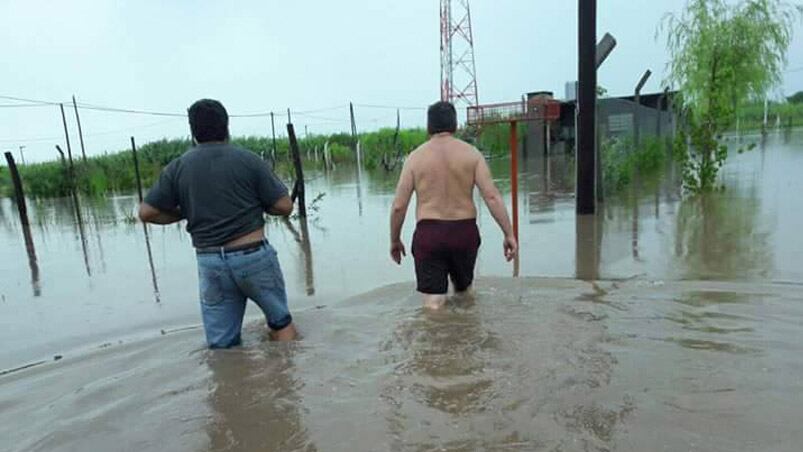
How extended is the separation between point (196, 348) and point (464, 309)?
2008 mm

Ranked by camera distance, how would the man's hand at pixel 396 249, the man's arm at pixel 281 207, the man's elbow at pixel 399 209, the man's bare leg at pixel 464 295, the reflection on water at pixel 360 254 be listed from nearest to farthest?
the man's arm at pixel 281 207 → the man's elbow at pixel 399 209 → the man's hand at pixel 396 249 → the man's bare leg at pixel 464 295 → the reflection on water at pixel 360 254

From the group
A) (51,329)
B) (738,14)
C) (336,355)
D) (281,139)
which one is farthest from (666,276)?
(281,139)

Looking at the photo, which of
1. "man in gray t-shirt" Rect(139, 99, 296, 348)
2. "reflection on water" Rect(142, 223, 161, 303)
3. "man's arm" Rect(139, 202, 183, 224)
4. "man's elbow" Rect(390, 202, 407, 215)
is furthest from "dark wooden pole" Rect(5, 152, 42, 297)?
"man's elbow" Rect(390, 202, 407, 215)

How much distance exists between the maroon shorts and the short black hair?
2.33ft

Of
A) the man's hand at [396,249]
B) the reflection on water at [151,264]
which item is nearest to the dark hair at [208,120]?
the man's hand at [396,249]

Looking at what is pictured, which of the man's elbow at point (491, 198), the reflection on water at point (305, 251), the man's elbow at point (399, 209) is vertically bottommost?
the reflection on water at point (305, 251)

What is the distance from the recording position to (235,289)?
3.81 metres

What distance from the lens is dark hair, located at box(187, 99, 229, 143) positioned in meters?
3.66

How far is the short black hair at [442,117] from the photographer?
4.34 meters

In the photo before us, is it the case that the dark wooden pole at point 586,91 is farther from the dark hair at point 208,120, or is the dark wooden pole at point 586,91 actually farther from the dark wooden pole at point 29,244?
the dark wooden pole at point 29,244

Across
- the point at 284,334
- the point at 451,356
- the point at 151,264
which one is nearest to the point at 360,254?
the point at 151,264

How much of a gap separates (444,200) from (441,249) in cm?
37

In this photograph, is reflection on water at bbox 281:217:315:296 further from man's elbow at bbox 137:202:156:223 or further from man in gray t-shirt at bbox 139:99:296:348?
man's elbow at bbox 137:202:156:223

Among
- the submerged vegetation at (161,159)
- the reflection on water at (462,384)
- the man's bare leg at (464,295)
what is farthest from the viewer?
the submerged vegetation at (161,159)
